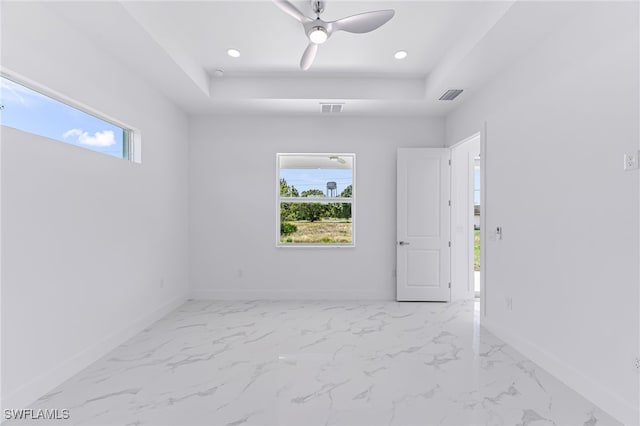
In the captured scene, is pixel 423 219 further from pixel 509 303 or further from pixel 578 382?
pixel 578 382

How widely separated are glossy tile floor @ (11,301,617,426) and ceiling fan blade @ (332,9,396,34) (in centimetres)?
256

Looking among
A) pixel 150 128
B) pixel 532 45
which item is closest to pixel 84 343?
pixel 150 128

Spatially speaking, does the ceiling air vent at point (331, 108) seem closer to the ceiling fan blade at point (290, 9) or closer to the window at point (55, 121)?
the ceiling fan blade at point (290, 9)

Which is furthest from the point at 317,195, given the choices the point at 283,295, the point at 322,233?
the point at 283,295

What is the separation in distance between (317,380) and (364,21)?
2583 millimetres

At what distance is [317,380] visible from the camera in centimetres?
231

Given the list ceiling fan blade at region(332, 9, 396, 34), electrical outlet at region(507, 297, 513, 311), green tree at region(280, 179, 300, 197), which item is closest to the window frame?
green tree at region(280, 179, 300, 197)

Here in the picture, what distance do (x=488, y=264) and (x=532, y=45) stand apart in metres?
2.05

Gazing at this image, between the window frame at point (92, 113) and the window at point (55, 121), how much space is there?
13 millimetres

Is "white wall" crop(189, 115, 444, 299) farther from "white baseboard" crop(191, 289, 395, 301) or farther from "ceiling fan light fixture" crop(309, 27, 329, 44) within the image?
"ceiling fan light fixture" crop(309, 27, 329, 44)

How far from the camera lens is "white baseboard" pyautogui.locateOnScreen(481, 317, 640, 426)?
1.83 meters

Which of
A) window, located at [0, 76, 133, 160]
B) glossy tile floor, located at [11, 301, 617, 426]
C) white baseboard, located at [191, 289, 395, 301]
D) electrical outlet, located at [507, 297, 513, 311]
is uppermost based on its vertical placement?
window, located at [0, 76, 133, 160]

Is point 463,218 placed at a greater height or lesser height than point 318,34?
lesser

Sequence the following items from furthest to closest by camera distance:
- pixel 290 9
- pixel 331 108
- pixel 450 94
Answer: pixel 331 108 < pixel 450 94 < pixel 290 9
